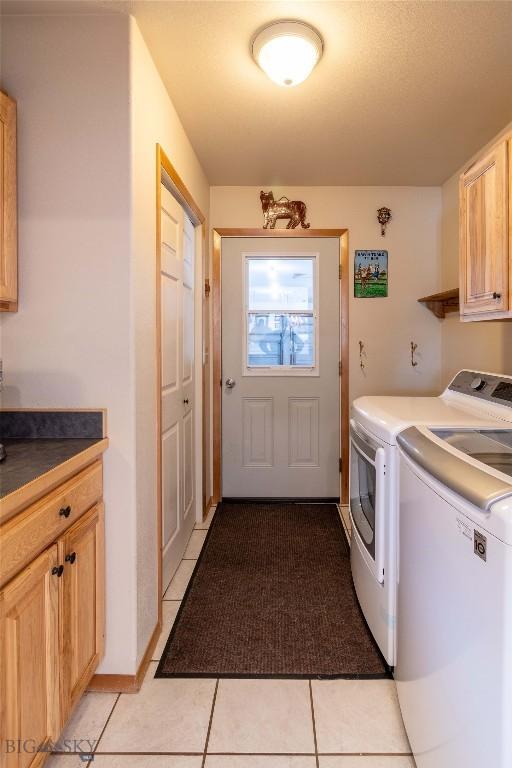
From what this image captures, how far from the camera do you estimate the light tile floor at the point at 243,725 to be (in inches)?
53.3

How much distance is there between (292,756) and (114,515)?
92cm

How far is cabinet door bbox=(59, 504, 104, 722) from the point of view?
1301 millimetres

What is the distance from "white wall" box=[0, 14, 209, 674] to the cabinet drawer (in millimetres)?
177

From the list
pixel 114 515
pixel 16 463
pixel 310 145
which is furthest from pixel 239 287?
pixel 16 463

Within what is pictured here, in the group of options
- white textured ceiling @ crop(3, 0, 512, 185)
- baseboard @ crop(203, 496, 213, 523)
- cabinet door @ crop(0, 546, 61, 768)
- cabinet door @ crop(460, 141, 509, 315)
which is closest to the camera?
cabinet door @ crop(0, 546, 61, 768)

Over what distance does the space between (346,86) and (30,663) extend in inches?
93.6

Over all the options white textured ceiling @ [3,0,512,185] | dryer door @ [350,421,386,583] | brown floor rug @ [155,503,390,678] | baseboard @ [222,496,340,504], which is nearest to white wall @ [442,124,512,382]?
white textured ceiling @ [3,0,512,185]

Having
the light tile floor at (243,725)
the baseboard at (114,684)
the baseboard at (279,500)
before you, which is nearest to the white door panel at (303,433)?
the baseboard at (279,500)

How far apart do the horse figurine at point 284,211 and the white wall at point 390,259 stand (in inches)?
2.6

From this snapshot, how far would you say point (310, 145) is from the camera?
2648 millimetres

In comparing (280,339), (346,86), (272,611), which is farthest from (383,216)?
(272,611)

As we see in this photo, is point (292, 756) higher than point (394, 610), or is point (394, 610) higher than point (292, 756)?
point (394, 610)

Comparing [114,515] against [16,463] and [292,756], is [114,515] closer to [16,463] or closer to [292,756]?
[16,463]

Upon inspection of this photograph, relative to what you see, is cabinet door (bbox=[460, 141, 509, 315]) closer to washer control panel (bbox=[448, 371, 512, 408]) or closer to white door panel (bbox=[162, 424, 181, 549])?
washer control panel (bbox=[448, 371, 512, 408])
